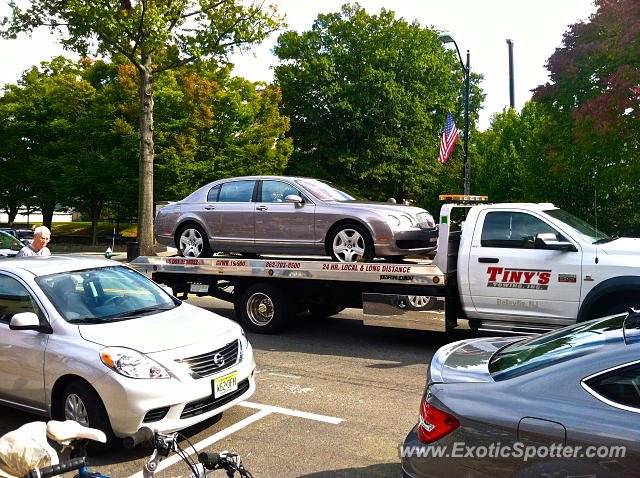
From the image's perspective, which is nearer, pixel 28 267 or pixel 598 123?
pixel 28 267

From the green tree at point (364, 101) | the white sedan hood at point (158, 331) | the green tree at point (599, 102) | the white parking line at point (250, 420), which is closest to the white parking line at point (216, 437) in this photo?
the white parking line at point (250, 420)

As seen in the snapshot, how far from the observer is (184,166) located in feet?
92.6

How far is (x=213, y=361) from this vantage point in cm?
509

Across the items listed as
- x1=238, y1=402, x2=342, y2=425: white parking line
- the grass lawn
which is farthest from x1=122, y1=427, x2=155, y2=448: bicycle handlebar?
the grass lawn

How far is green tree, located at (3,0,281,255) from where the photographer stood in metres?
18.6

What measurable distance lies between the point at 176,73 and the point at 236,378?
1084 inches

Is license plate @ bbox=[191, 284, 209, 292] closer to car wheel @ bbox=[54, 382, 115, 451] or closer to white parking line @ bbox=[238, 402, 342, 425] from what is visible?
white parking line @ bbox=[238, 402, 342, 425]

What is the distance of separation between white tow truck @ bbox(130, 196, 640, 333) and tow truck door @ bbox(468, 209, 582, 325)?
1 cm

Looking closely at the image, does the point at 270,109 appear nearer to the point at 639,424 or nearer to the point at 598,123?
the point at 598,123

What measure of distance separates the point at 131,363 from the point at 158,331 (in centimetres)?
50

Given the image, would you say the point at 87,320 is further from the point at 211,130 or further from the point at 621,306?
the point at 211,130

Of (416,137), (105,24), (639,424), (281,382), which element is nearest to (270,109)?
(416,137)

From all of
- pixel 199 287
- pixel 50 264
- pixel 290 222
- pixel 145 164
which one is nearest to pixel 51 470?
pixel 50 264

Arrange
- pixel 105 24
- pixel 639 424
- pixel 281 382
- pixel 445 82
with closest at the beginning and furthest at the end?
pixel 639 424
pixel 281 382
pixel 105 24
pixel 445 82
